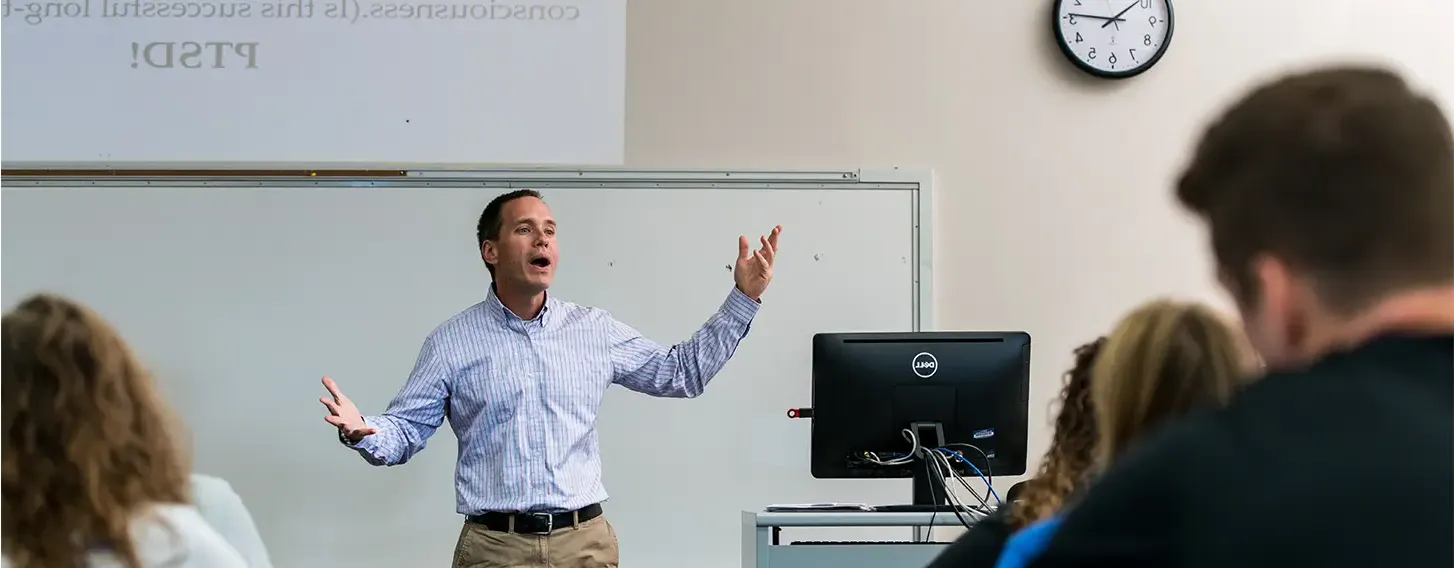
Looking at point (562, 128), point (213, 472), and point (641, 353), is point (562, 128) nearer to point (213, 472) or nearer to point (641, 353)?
point (641, 353)

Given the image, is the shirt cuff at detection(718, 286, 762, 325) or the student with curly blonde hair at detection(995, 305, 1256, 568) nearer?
the student with curly blonde hair at detection(995, 305, 1256, 568)

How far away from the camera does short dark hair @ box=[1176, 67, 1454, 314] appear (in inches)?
28.2

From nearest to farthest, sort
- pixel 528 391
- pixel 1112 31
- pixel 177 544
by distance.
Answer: pixel 177 544, pixel 528 391, pixel 1112 31

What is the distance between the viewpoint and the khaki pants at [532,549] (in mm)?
2756

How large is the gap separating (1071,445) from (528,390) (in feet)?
5.20

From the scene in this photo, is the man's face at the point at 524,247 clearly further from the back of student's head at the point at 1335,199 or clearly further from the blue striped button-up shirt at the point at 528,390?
the back of student's head at the point at 1335,199

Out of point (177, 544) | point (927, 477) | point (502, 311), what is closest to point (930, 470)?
point (927, 477)

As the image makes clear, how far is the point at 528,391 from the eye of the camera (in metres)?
2.87

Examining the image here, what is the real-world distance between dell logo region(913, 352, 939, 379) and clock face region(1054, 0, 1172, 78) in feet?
5.08

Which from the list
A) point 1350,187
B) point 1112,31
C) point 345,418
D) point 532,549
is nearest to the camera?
point 1350,187

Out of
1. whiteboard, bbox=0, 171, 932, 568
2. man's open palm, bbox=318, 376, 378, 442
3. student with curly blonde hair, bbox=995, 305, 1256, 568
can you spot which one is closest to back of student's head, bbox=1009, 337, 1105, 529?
student with curly blonde hair, bbox=995, 305, 1256, 568

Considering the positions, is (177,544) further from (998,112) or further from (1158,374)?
(998,112)

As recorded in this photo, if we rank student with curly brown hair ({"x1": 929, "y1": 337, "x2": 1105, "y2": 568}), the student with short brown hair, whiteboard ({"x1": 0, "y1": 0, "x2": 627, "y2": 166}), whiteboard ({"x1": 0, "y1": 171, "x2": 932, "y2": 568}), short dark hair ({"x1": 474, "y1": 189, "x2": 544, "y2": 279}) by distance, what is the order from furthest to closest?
whiteboard ({"x1": 0, "y1": 171, "x2": 932, "y2": 568}) < whiteboard ({"x1": 0, "y1": 0, "x2": 627, "y2": 166}) < short dark hair ({"x1": 474, "y1": 189, "x2": 544, "y2": 279}) < student with curly brown hair ({"x1": 929, "y1": 337, "x2": 1105, "y2": 568}) < the student with short brown hair

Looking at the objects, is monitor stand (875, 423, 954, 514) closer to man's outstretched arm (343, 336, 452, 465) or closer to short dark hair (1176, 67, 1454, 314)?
man's outstretched arm (343, 336, 452, 465)
